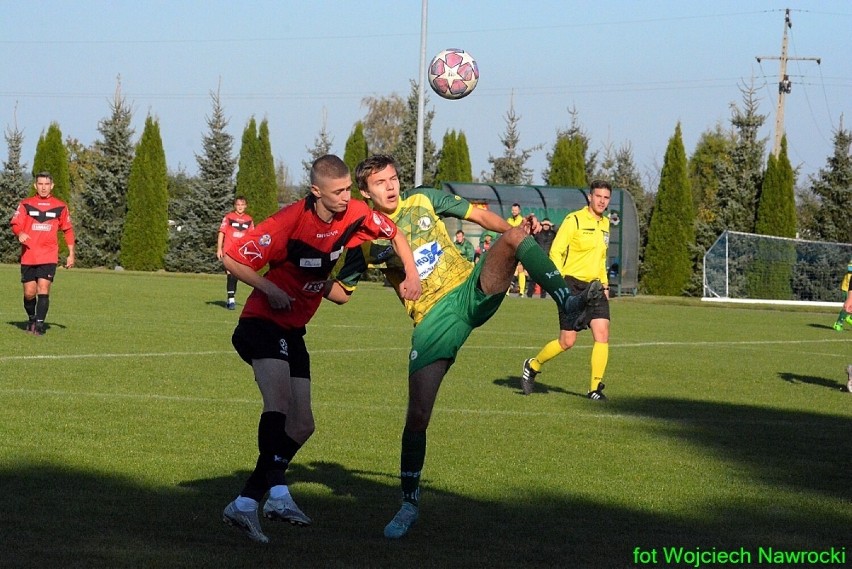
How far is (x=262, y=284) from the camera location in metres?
5.89

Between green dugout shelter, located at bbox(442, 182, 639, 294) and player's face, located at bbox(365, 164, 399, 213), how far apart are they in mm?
31762

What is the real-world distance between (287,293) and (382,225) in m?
0.66

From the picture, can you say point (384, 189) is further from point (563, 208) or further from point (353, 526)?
point (563, 208)

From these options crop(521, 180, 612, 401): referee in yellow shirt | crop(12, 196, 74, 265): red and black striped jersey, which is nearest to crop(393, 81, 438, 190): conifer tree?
crop(12, 196, 74, 265): red and black striped jersey

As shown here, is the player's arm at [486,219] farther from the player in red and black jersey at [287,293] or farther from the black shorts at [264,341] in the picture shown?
the black shorts at [264,341]

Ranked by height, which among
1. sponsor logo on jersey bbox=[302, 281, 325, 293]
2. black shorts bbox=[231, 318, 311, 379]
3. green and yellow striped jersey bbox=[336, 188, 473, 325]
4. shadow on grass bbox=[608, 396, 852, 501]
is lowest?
shadow on grass bbox=[608, 396, 852, 501]

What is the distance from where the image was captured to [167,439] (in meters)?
8.61

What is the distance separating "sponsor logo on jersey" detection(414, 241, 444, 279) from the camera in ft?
22.4

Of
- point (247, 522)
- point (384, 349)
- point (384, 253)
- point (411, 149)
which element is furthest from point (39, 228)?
point (411, 149)

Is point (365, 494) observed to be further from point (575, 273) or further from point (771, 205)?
point (771, 205)

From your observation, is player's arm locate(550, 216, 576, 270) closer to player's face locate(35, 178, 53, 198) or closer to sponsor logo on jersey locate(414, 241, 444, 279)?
sponsor logo on jersey locate(414, 241, 444, 279)

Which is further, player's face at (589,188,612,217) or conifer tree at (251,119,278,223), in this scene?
conifer tree at (251,119,278,223)

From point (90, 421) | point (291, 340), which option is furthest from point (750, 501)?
point (90, 421)

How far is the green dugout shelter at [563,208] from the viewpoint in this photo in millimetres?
39469
